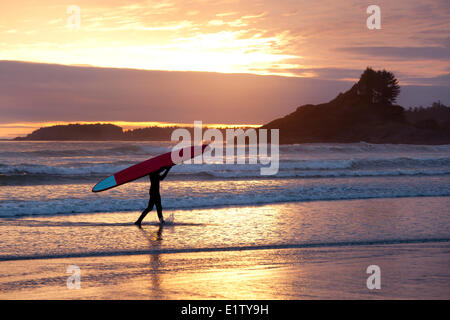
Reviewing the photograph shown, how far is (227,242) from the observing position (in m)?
9.25

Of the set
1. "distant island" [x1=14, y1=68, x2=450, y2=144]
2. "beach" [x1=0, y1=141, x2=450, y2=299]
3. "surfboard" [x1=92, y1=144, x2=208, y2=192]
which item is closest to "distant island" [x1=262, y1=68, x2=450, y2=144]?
"distant island" [x1=14, y1=68, x2=450, y2=144]

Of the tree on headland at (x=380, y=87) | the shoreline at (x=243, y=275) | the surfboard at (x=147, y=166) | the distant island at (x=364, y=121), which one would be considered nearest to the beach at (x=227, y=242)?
the shoreline at (x=243, y=275)

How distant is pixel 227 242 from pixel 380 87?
85314mm

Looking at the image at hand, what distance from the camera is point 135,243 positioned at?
30.5ft

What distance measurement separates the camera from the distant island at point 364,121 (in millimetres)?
71188

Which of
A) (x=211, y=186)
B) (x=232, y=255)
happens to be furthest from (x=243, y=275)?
(x=211, y=186)

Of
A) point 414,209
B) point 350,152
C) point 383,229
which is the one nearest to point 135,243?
point 383,229

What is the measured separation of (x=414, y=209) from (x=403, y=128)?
6298 centimetres

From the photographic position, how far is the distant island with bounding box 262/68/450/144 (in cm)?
7119

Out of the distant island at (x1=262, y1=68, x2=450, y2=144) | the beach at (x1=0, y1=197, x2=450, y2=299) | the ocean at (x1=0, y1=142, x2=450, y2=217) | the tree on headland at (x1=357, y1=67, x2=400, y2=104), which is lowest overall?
the beach at (x1=0, y1=197, x2=450, y2=299)

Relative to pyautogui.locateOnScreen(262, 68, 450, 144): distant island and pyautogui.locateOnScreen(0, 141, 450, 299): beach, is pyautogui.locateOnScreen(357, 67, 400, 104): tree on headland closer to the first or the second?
pyautogui.locateOnScreen(262, 68, 450, 144): distant island

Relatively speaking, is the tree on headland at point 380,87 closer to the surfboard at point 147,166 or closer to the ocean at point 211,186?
the ocean at point 211,186

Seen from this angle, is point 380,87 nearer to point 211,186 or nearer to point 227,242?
point 211,186

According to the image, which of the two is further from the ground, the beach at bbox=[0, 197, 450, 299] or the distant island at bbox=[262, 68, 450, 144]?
the distant island at bbox=[262, 68, 450, 144]
